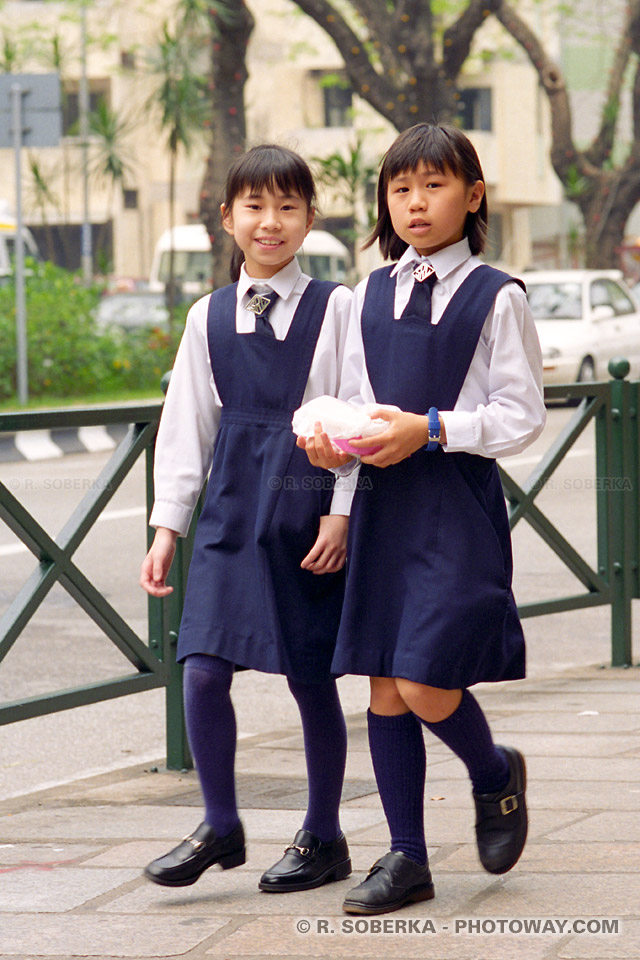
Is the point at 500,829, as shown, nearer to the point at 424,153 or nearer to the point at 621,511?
the point at 424,153

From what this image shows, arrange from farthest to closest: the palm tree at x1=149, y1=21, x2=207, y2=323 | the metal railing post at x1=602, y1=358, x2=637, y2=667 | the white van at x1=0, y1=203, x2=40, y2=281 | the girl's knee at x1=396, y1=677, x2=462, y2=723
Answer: the white van at x1=0, y1=203, x2=40, y2=281 < the palm tree at x1=149, y1=21, x2=207, y2=323 < the metal railing post at x1=602, y1=358, x2=637, y2=667 < the girl's knee at x1=396, y1=677, x2=462, y2=723

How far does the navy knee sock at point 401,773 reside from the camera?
3107mm

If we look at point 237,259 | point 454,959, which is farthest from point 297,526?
point 454,959

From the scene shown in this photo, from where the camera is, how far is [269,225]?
323 cm

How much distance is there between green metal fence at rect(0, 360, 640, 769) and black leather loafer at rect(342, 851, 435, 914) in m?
1.34

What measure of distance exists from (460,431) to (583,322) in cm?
1658

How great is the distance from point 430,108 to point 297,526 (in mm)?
16277

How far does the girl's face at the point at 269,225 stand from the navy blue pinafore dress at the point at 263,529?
129mm

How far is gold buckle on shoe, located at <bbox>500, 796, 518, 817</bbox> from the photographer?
10.5 ft

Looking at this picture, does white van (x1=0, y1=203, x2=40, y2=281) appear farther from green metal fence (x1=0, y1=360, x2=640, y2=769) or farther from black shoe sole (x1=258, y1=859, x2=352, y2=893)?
black shoe sole (x1=258, y1=859, x2=352, y2=893)

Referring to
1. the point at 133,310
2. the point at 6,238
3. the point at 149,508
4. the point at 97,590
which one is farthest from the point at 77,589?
the point at 6,238

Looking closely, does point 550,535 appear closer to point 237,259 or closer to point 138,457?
point 138,457

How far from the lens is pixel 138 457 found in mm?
4496

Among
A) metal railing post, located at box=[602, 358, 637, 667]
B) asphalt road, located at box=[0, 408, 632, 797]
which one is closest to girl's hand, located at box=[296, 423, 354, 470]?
asphalt road, located at box=[0, 408, 632, 797]
